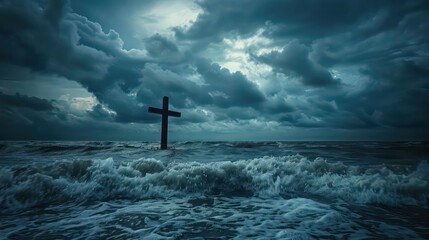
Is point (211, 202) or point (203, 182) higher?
point (203, 182)

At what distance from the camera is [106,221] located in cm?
417

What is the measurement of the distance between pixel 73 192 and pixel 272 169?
5.67m

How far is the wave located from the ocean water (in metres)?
0.02

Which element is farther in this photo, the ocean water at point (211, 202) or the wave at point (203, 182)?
the wave at point (203, 182)

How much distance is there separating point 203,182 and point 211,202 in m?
1.37

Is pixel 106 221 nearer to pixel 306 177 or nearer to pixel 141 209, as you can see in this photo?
pixel 141 209

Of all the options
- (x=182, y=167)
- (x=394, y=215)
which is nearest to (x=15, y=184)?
(x=182, y=167)

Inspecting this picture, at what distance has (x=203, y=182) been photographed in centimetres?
677

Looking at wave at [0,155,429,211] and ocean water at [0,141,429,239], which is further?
wave at [0,155,429,211]

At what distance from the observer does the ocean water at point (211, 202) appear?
3732 mm

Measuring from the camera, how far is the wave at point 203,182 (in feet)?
18.8

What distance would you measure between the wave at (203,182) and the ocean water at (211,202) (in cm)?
2

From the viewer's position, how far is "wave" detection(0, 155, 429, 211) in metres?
5.73

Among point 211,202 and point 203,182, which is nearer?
point 211,202
